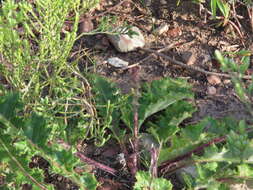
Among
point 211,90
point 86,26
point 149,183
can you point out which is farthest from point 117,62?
point 149,183

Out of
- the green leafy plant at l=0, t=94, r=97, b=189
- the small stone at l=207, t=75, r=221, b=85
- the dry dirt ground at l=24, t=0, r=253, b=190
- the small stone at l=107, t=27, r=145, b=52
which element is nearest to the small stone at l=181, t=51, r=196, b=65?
the dry dirt ground at l=24, t=0, r=253, b=190

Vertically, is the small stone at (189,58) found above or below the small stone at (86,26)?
below

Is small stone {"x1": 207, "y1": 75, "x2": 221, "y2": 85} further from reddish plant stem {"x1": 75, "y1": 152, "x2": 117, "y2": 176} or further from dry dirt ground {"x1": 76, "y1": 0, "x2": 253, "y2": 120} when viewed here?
reddish plant stem {"x1": 75, "y1": 152, "x2": 117, "y2": 176}

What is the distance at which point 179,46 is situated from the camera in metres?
2.37

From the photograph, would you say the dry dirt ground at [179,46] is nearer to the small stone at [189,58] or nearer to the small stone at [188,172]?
the small stone at [189,58]

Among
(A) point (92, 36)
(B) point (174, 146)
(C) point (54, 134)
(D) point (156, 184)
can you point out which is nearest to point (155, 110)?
(B) point (174, 146)

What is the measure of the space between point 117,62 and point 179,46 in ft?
1.22

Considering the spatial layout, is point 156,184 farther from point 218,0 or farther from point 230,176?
point 218,0

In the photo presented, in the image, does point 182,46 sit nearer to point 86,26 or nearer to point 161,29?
point 161,29

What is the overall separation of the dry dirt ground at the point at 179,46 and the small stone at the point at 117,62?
0.03 m

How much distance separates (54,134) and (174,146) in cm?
53

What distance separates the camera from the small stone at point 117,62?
2.25 m

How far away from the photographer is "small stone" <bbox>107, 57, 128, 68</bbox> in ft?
7.39

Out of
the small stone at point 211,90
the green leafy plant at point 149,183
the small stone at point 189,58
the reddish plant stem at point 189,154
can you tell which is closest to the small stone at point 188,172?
the reddish plant stem at point 189,154
